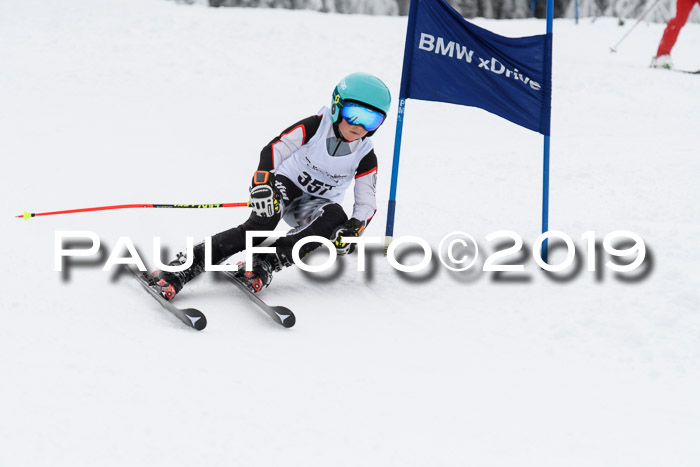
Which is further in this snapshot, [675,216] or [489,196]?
[489,196]

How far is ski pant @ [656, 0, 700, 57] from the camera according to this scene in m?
11.5

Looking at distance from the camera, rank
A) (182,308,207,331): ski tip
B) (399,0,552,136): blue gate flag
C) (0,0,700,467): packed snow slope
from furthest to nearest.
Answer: (399,0,552,136): blue gate flag
(182,308,207,331): ski tip
(0,0,700,467): packed snow slope

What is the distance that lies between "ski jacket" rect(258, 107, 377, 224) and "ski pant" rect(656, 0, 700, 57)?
10031 mm

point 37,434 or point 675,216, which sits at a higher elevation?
point 675,216

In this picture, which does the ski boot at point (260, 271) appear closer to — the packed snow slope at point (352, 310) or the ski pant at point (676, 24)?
the packed snow slope at point (352, 310)

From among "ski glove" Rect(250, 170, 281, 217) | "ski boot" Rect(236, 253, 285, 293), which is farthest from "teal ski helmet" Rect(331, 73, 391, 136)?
"ski boot" Rect(236, 253, 285, 293)

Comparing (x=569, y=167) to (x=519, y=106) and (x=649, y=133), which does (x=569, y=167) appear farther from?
(x=519, y=106)

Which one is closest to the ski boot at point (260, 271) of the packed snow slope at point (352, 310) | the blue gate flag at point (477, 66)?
the packed snow slope at point (352, 310)

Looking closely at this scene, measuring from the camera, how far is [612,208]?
5.95 meters

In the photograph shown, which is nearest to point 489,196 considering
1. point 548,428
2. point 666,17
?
point 548,428

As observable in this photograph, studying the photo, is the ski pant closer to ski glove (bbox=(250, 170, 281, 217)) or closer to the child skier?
the child skier

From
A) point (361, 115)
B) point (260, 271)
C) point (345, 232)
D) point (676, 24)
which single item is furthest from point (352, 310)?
point (676, 24)

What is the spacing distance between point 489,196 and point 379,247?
1932 mm

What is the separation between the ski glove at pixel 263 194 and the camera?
3.81 metres
